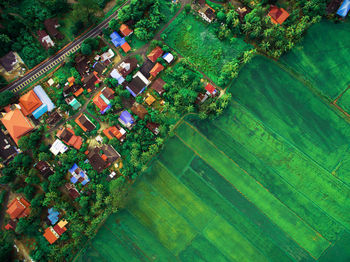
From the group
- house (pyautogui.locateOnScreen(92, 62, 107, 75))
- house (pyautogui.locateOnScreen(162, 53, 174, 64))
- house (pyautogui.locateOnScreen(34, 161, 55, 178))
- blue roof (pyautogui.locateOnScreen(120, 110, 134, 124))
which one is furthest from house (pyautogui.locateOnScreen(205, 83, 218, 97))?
house (pyautogui.locateOnScreen(34, 161, 55, 178))

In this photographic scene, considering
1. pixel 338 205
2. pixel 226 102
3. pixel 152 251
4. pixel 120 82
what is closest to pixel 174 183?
pixel 152 251

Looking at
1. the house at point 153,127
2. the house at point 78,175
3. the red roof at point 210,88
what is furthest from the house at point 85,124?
the red roof at point 210,88

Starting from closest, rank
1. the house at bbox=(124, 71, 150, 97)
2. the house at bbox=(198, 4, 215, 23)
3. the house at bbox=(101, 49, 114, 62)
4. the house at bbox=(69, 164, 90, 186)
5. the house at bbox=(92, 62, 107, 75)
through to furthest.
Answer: the house at bbox=(69, 164, 90, 186)
the house at bbox=(124, 71, 150, 97)
the house at bbox=(198, 4, 215, 23)
the house at bbox=(92, 62, 107, 75)
the house at bbox=(101, 49, 114, 62)

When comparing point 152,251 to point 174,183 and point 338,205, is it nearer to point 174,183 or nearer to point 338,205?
point 174,183

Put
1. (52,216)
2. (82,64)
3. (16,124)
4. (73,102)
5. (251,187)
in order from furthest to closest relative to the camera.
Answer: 1. (82,64)
2. (73,102)
3. (251,187)
4. (16,124)
5. (52,216)

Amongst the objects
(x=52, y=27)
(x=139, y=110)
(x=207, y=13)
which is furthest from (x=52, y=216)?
(x=207, y=13)

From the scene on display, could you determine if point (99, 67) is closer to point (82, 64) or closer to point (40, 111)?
point (82, 64)

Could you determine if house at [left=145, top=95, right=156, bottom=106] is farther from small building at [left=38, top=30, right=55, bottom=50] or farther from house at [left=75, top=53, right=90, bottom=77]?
small building at [left=38, top=30, right=55, bottom=50]
